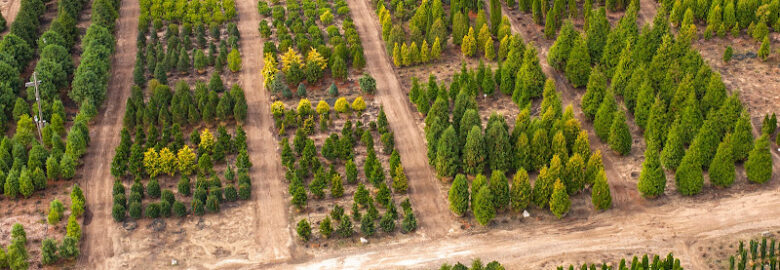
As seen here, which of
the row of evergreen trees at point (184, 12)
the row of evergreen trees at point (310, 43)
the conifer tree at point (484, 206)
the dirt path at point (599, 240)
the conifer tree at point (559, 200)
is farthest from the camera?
the row of evergreen trees at point (184, 12)

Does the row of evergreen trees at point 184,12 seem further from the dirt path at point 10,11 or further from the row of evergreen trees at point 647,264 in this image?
the row of evergreen trees at point 647,264

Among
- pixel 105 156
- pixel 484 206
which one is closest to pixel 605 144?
pixel 484 206

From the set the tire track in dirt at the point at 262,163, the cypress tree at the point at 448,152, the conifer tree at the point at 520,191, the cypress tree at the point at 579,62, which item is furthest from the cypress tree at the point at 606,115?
the tire track in dirt at the point at 262,163

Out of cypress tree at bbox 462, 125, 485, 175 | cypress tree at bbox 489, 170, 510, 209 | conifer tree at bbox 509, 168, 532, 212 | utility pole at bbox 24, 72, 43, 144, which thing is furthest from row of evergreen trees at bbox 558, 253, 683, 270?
utility pole at bbox 24, 72, 43, 144

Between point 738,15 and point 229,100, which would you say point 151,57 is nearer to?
point 229,100

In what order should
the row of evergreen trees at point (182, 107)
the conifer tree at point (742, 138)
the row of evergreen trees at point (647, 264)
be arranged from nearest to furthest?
the row of evergreen trees at point (647, 264)
the conifer tree at point (742, 138)
the row of evergreen trees at point (182, 107)

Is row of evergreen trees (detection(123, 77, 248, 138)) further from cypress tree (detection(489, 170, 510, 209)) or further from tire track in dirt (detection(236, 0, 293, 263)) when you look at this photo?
cypress tree (detection(489, 170, 510, 209))

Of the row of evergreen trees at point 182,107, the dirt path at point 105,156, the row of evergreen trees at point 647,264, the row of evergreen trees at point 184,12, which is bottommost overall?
the dirt path at point 105,156

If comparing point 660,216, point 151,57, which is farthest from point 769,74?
point 151,57
